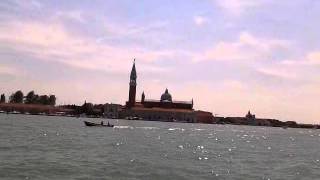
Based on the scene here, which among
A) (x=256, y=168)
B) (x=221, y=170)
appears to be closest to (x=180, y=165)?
(x=221, y=170)

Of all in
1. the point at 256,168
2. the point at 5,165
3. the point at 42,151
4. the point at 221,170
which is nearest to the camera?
the point at 5,165

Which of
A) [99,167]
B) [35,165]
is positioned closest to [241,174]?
[99,167]

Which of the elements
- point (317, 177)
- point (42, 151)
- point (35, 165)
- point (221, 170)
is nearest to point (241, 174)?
point (221, 170)

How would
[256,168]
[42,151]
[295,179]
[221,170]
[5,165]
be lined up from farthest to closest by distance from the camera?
1. [42,151]
2. [256,168]
3. [221,170]
4. [295,179]
5. [5,165]

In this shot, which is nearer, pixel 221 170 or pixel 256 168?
pixel 221 170

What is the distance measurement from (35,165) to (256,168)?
17479mm

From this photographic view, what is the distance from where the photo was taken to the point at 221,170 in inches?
1842

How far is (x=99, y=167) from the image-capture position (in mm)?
43000

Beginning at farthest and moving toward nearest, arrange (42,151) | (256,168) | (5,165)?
(42,151) < (256,168) < (5,165)

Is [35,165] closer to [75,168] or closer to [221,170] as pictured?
[75,168]

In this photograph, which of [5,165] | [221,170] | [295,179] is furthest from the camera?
[221,170]

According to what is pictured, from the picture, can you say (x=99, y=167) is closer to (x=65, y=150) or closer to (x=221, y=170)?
(x=221, y=170)

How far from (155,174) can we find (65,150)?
56.8ft

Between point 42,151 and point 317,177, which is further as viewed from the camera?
point 42,151
